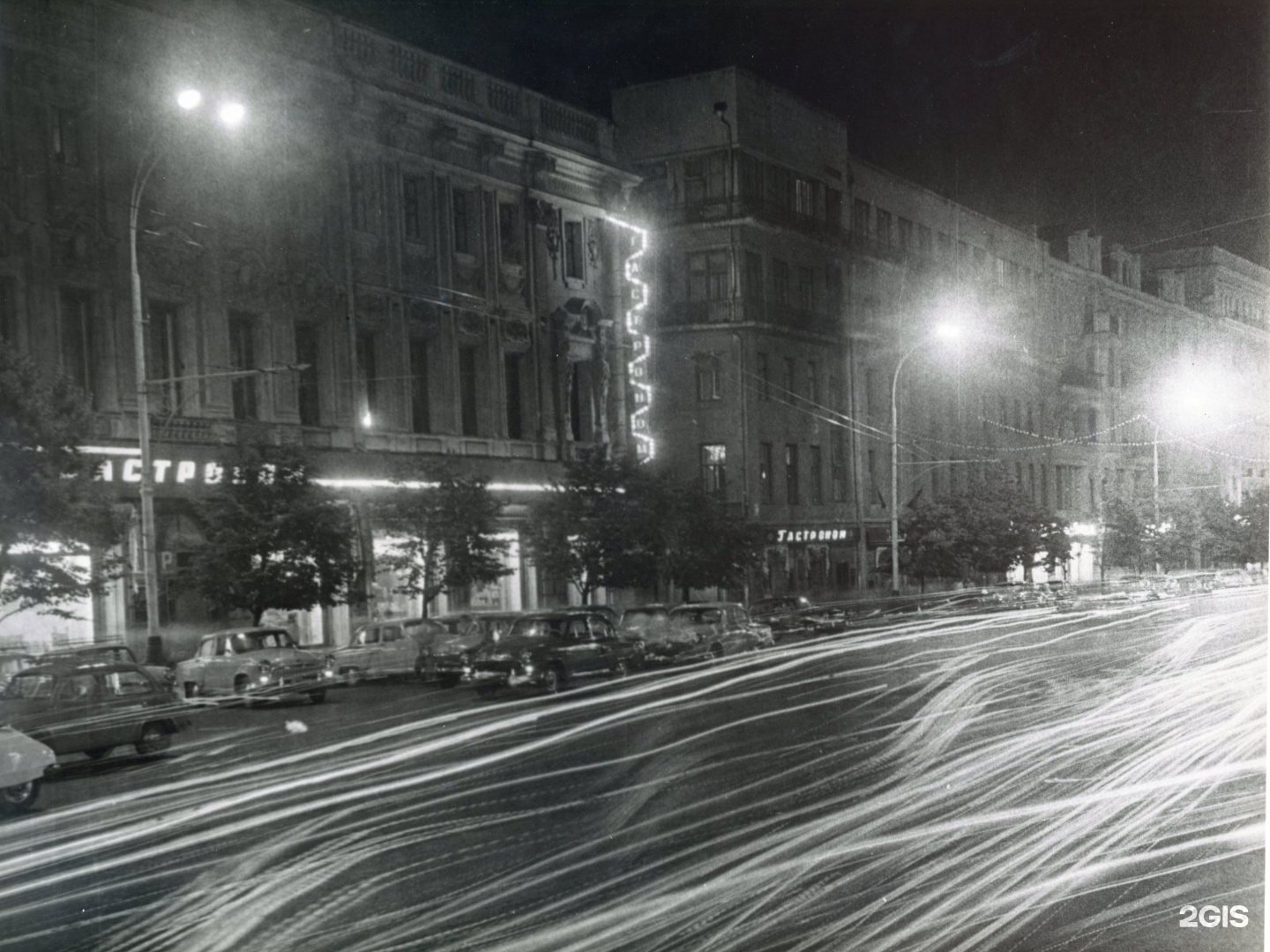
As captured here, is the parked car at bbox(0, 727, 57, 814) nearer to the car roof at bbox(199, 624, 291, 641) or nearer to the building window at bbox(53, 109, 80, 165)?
the car roof at bbox(199, 624, 291, 641)

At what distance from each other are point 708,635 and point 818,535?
1139 mm

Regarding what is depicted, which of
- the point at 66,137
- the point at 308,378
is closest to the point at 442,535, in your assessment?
the point at 308,378

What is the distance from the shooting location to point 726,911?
22.5ft

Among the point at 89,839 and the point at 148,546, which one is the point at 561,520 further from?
the point at 89,839

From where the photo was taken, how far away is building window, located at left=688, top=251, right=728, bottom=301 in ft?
28.5

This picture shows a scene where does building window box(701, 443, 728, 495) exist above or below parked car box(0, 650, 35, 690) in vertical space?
above

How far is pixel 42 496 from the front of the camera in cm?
716

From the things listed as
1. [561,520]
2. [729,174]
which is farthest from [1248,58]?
[561,520]

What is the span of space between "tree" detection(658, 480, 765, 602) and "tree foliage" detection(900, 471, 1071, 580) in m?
1.15

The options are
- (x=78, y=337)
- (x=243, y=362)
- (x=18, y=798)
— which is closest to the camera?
(x=18, y=798)

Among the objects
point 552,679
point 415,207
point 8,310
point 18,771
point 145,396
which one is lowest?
point 18,771

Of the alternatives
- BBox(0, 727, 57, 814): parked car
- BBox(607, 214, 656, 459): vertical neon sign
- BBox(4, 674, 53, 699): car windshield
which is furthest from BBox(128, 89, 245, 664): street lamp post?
BBox(607, 214, 656, 459): vertical neon sign

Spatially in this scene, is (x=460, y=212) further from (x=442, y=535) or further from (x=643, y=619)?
(x=643, y=619)

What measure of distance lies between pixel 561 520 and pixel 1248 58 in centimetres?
612
